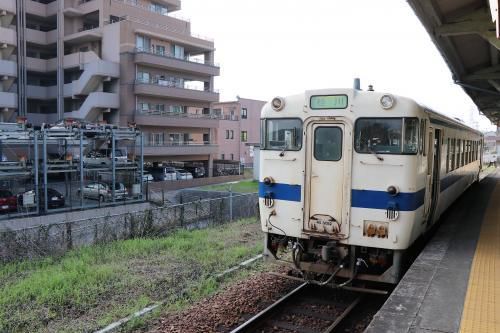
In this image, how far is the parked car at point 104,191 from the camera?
27212mm

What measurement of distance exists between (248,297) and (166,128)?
115 feet

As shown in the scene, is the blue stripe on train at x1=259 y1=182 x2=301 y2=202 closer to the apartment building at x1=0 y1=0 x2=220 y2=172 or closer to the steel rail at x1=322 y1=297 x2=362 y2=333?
the steel rail at x1=322 y1=297 x2=362 y2=333

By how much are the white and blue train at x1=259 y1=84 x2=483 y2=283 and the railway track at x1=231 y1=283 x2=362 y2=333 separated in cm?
57

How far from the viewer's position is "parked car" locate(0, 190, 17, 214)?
22.6 m

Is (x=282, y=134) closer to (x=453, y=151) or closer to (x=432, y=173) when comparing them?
(x=432, y=173)

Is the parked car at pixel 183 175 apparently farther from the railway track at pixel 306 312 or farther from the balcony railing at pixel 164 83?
the railway track at pixel 306 312

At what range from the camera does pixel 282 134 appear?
7676 mm

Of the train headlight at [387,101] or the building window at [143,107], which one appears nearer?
the train headlight at [387,101]

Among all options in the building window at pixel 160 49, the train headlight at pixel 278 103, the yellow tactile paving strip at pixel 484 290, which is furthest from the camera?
the building window at pixel 160 49

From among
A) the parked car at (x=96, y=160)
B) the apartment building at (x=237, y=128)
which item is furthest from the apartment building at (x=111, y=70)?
the parked car at (x=96, y=160)

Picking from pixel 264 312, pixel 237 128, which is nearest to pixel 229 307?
pixel 264 312

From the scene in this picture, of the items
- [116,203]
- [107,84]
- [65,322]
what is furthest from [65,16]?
[65,322]

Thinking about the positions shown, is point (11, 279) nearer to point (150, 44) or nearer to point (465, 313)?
point (465, 313)

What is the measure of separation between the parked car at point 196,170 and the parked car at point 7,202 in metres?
21.5
